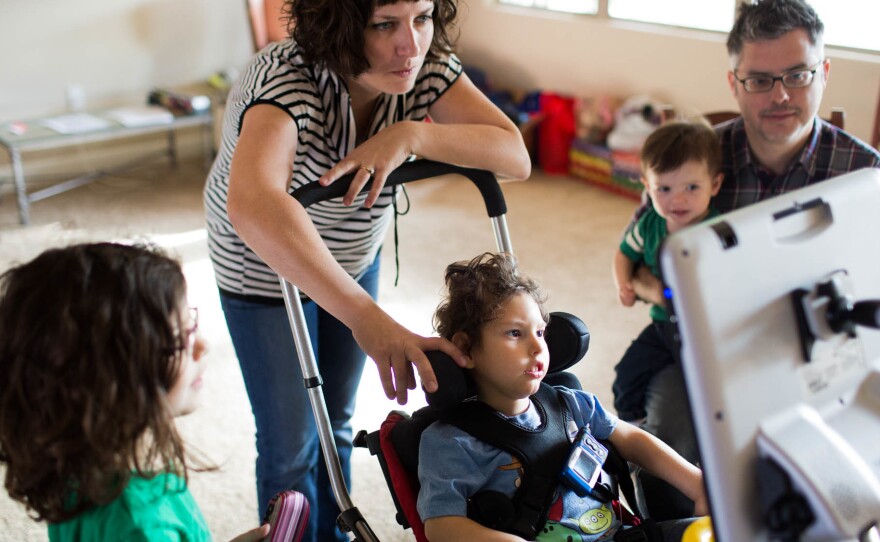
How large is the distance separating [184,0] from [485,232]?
2.28 m

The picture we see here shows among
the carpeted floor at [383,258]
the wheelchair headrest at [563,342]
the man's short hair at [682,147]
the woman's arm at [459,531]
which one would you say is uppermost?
the man's short hair at [682,147]

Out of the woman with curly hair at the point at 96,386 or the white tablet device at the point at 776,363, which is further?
the woman with curly hair at the point at 96,386

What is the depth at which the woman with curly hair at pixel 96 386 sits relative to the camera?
113 cm

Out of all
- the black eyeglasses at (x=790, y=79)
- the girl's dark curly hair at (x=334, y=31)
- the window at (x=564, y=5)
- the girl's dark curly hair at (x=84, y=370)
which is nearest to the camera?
the girl's dark curly hair at (x=84, y=370)

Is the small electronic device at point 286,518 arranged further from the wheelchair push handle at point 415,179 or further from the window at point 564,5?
the window at point 564,5

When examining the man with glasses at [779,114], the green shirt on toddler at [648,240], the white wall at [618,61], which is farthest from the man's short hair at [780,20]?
the white wall at [618,61]

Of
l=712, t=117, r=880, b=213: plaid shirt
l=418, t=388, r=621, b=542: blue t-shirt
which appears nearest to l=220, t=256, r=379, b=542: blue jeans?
l=418, t=388, r=621, b=542: blue t-shirt

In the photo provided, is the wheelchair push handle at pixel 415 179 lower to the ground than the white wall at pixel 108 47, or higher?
higher

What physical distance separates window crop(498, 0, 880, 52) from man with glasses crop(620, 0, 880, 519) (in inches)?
63.9

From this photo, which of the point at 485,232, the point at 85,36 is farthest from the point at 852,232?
the point at 85,36

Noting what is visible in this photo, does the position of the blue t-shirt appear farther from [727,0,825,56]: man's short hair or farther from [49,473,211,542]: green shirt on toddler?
[727,0,825,56]: man's short hair

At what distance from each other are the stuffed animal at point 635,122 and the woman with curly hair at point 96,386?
3.49m

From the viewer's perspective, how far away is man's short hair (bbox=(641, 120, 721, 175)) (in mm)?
1979

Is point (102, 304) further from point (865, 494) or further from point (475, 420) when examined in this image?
point (865, 494)
